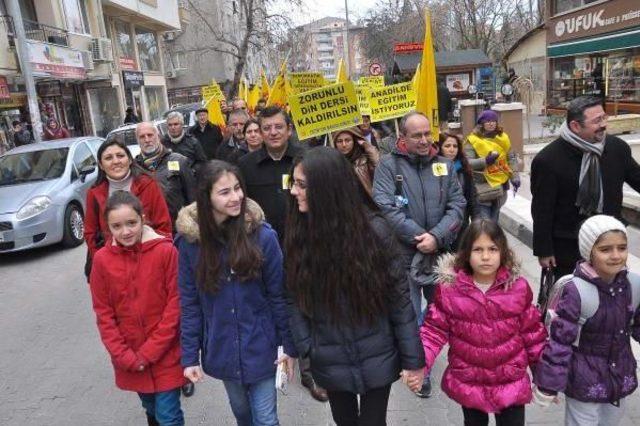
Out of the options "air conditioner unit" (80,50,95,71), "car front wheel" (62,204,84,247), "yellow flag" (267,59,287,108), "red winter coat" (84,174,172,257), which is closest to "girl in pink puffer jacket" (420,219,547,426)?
"red winter coat" (84,174,172,257)

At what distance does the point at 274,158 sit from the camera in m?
4.27

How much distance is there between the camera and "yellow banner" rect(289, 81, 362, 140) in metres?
4.81

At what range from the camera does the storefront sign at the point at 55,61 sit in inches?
682

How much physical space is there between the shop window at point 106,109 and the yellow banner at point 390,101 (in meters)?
23.0

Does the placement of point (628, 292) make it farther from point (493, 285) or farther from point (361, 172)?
point (361, 172)

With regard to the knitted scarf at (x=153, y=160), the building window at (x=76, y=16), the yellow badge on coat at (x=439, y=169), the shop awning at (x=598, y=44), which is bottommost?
the yellow badge on coat at (x=439, y=169)

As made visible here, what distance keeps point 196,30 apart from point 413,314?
154 ft

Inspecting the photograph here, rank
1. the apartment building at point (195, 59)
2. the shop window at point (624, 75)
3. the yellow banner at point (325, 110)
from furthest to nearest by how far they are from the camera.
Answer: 1. the apartment building at point (195, 59)
2. the shop window at point (624, 75)
3. the yellow banner at point (325, 110)

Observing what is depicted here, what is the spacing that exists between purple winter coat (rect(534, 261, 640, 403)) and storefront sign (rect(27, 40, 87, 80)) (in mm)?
16945

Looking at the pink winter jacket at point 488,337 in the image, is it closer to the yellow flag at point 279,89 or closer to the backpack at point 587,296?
the backpack at point 587,296

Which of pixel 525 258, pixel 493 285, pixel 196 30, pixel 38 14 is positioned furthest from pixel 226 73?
pixel 493 285

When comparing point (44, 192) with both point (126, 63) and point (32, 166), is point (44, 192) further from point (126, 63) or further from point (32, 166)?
point (126, 63)

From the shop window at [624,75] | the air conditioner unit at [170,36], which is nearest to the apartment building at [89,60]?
the air conditioner unit at [170,36]

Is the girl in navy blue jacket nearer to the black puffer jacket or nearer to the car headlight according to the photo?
the black puffer jacket
